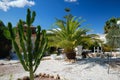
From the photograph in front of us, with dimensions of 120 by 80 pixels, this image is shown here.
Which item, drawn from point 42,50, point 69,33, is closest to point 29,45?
point 42,50

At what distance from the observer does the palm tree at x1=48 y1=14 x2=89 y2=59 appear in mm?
17000

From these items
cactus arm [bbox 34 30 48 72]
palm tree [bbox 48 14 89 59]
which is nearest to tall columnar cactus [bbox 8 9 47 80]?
cactus arm [bbox 34 30 48 72]

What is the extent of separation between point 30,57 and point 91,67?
19.9 ft

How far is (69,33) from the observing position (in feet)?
56.2

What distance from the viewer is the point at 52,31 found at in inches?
710

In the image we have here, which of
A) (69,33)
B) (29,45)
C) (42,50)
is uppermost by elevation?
(69,33)

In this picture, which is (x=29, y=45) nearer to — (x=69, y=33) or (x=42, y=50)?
(x=42, y=50)

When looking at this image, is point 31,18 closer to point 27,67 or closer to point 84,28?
point 27,67

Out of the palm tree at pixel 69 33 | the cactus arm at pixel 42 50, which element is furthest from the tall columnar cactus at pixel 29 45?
the palm tree at pixel 69 33

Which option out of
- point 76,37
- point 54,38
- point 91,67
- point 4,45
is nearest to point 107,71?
point 91,67

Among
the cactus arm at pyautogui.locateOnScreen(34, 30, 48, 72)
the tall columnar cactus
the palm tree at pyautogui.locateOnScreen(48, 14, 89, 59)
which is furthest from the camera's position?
the palm tree at pyautogui.locateOnScreen(48, 14, 89, 59)

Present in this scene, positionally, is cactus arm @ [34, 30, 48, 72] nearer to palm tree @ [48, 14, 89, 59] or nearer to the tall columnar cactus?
the tall columnar cactus

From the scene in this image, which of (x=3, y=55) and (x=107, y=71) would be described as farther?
(x=3, y=55)

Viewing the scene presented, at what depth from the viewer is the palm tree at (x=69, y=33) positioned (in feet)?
55.8
